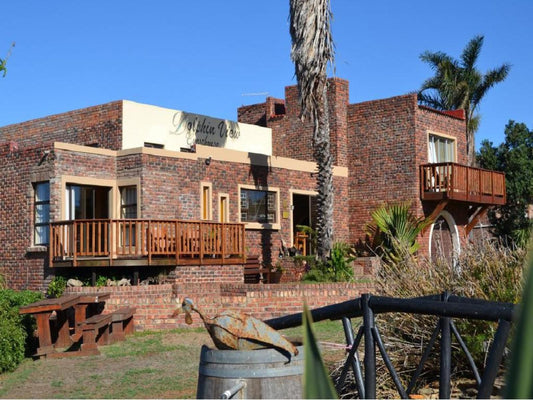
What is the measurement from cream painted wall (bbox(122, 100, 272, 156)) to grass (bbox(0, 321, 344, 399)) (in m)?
11.9

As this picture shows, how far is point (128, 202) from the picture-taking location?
73.4 ft

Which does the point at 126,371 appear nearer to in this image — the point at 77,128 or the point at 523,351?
the point at 523,351

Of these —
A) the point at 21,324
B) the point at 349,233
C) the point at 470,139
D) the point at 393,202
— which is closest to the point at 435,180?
the point at 393,202

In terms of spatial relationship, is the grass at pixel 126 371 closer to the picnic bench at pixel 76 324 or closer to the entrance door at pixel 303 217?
the picnic bench at pixel 76 324

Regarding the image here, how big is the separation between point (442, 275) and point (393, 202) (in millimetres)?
19405

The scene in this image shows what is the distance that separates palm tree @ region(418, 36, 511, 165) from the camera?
3775cm

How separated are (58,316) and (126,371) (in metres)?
3.66

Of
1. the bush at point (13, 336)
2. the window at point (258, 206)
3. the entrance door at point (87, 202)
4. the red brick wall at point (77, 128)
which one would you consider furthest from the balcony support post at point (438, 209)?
the bush at point (13, 336)

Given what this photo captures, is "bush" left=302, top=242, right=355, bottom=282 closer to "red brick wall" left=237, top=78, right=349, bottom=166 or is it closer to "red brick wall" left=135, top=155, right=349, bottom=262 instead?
"red brick wall" left=135, top=155, right=349, bottom=262

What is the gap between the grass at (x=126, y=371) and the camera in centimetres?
906

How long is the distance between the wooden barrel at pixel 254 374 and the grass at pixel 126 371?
487cm

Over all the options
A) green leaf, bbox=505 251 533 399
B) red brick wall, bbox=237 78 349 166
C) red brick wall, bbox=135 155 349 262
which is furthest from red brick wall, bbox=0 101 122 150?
green leaf, bbox=505 251 533 399

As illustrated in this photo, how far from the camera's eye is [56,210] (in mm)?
20844

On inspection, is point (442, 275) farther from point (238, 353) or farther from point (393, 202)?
point (393, 202)
